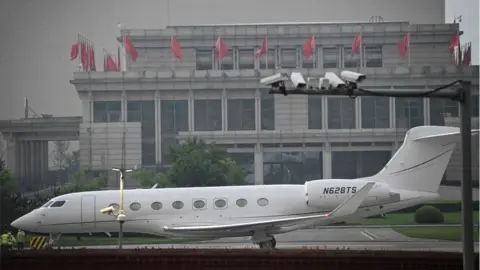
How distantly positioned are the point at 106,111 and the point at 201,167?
676 centimetres

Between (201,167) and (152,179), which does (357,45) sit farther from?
(152,179)

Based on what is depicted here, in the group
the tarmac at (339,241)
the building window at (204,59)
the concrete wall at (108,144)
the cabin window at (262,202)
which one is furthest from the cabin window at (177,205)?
the building window at (204,59)

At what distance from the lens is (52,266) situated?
1891cm

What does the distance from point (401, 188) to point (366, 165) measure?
378 inches

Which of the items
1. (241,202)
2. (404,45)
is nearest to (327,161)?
(404,45)

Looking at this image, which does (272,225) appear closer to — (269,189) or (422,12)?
(269,189)

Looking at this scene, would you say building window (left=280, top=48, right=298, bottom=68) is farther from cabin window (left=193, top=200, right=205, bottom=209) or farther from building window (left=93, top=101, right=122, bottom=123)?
cabin window (left=193, top=200, right=205, bottom=209)

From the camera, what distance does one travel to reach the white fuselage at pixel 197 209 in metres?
25.6

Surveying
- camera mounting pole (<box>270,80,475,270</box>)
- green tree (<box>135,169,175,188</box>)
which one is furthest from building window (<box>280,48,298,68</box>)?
camera mounting pole (<box>270,80,475,270</box>)

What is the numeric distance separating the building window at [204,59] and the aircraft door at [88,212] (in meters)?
16.8

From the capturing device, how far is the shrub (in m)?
30.5

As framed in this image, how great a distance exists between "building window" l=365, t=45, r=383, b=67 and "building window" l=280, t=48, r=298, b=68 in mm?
3777

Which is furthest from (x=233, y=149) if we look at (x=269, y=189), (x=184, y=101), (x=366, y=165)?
(x=269, y=189)

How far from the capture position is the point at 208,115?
3925cm
